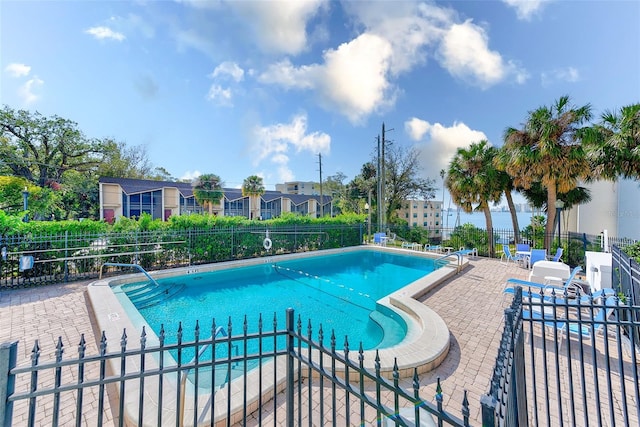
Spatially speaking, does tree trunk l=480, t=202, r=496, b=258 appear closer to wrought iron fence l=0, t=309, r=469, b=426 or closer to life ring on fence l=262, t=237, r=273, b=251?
life ring on fence l=262, t=237, r=273, b=251

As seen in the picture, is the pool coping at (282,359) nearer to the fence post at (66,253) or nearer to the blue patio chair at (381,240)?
the fence post at (66,253)

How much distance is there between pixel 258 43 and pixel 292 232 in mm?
8645

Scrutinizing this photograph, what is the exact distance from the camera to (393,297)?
6.74 meters

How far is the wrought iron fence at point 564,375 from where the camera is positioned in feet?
5.03

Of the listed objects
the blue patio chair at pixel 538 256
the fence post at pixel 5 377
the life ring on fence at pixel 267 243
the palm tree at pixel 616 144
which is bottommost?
the blue patio chair at pixel 538 256

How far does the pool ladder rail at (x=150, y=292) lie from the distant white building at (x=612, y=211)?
19.5 metres

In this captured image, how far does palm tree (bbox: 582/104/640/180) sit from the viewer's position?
8.40 m

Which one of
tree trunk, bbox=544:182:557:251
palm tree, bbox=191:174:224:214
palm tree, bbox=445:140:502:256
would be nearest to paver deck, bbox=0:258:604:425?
tree trunk, bbox=544:182:557:251

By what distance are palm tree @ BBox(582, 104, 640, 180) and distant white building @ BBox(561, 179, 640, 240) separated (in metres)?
4.92

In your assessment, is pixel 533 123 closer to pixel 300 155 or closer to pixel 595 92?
pixel 595 92

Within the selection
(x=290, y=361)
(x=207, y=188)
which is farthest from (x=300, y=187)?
(x=290, y=361)

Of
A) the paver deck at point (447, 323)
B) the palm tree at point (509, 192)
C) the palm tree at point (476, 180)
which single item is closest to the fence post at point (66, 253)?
the paver deck at point (447, 323)

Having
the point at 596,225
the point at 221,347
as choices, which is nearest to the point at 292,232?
the point at 221,347

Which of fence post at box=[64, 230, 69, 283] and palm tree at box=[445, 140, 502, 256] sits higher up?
palm tree at box=[445, 140, 502, 256]
